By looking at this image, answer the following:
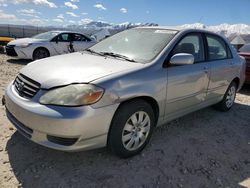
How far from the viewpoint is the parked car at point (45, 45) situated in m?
10.3

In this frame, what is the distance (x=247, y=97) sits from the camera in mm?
6996

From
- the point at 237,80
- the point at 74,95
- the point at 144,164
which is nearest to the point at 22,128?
the point at 74,95

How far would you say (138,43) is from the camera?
3953mm

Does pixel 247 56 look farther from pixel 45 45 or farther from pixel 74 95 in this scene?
pixel 45 45

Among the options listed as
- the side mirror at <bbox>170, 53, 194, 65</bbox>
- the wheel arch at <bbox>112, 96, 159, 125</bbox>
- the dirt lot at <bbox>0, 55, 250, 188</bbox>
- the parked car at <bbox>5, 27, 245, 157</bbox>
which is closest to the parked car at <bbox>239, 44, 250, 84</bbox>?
the parked car at <bbox>5, 27, 245, 157</bbox>

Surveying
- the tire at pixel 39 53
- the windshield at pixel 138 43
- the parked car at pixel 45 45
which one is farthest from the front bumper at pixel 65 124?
the tire at pixel 39 53

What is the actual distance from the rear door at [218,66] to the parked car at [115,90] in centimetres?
4

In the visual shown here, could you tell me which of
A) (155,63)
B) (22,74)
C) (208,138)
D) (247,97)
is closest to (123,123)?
(155,63)

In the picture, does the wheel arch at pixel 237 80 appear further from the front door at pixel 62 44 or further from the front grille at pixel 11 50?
the front grille at pixel 11 50

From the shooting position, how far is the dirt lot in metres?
2.91

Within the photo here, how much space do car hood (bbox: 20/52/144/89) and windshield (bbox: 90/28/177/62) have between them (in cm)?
28

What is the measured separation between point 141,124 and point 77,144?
89 cm

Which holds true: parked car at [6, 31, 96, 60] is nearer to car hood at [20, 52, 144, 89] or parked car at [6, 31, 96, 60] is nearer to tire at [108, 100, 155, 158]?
car hood at [20, 52, 144, 89]

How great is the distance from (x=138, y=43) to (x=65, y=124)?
5.88ft
